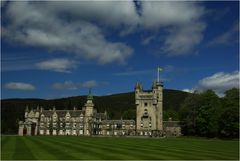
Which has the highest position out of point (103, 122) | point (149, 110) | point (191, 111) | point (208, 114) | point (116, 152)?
point (149, 110)

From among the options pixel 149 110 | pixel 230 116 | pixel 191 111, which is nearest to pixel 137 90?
pixel 149 110

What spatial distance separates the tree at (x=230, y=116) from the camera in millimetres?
78188

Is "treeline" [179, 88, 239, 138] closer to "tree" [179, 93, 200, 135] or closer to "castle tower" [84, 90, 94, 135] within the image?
"tree" [179, 93, 200, 135]

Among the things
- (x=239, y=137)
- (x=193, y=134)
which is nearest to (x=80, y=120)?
(x=193, y=134)

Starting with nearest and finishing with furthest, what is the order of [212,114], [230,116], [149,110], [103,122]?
[230,116]
[212,114]
[149,110]
[103,122]

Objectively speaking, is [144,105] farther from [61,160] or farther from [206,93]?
[61,160]

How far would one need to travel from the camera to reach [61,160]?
26.7 meters

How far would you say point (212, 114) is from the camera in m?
91.8

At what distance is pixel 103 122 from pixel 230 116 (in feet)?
236

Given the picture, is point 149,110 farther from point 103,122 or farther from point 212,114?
point 212,114

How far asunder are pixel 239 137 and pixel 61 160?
58273 millimetres

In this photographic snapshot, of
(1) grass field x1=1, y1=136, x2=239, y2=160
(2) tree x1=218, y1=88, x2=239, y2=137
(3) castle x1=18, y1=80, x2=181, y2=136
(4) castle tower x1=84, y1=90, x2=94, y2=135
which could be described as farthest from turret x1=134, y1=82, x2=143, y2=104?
(1) grass field x1=1, y1=136, x2=239, y2=160

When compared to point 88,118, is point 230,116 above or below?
below

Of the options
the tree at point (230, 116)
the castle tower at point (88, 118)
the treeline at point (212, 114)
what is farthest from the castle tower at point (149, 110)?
the tree at point (230, 116)
